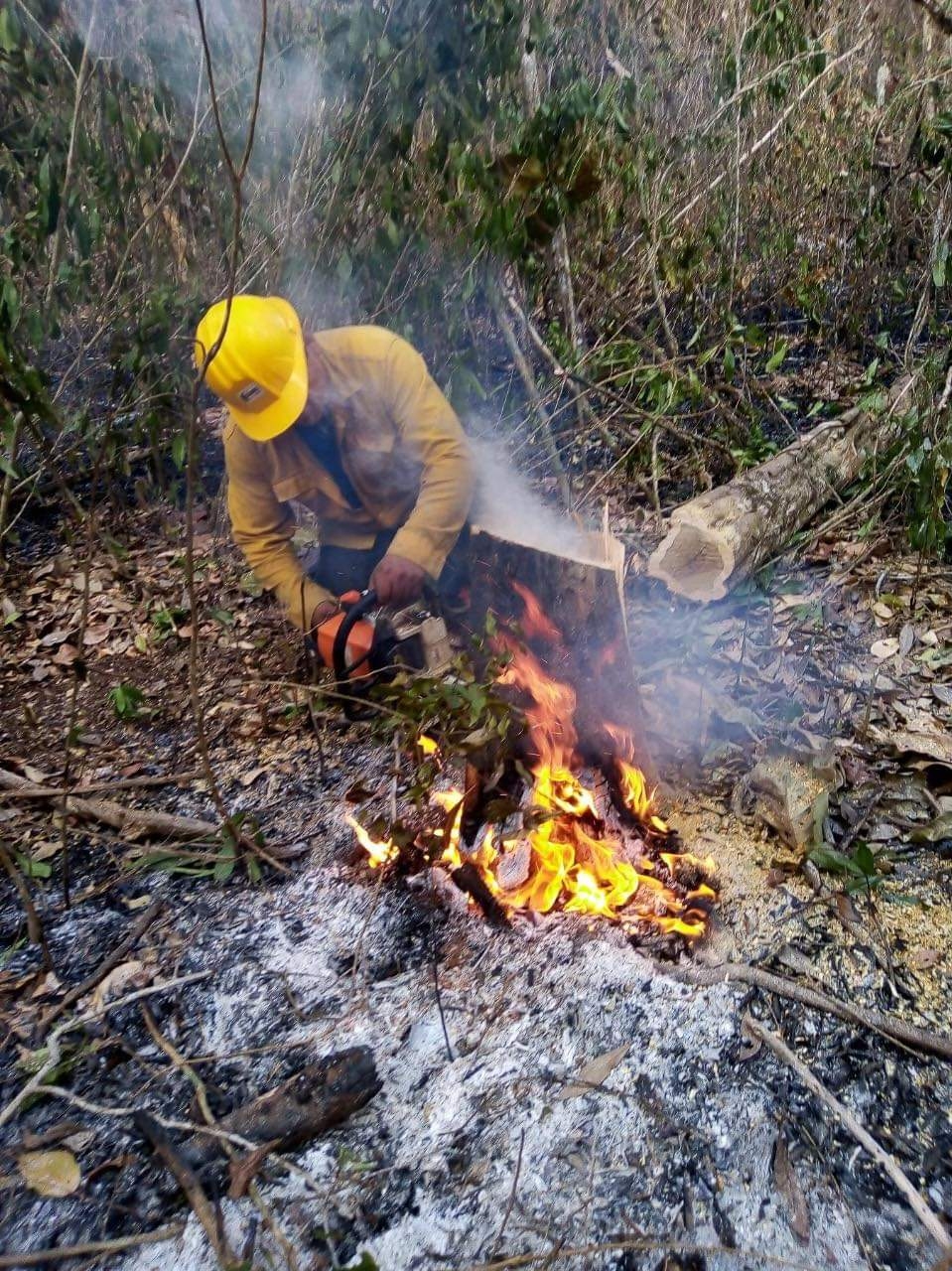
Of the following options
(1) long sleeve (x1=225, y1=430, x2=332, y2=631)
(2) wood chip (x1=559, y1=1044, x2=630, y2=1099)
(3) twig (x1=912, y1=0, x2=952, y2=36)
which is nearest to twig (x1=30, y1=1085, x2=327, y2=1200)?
(2) wood chip (x1=559, y1=1044, x2=630, y2=1099)

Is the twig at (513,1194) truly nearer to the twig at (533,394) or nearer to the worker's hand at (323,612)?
the worker's hand at (323,612)

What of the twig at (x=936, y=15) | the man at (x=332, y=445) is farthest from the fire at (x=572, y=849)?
the twig at (x=936, y=15)

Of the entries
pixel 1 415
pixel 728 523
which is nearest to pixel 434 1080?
pixel 728 523

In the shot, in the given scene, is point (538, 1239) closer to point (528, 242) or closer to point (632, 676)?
point (632, 676)

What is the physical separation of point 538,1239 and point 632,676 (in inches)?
64.5

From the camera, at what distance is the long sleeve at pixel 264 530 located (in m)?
3.56

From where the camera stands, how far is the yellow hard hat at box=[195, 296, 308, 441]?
10.1 feet

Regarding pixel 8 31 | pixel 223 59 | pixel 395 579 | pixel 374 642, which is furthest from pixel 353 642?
pixel 223 59

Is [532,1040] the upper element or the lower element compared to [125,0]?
lower

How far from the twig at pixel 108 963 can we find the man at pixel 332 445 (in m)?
1.39

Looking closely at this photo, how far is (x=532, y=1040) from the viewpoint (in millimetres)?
2174

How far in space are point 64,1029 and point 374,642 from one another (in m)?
1.73

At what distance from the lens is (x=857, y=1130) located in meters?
1.83

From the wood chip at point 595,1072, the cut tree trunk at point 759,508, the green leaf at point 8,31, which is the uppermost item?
the green leaf at point 8,31
